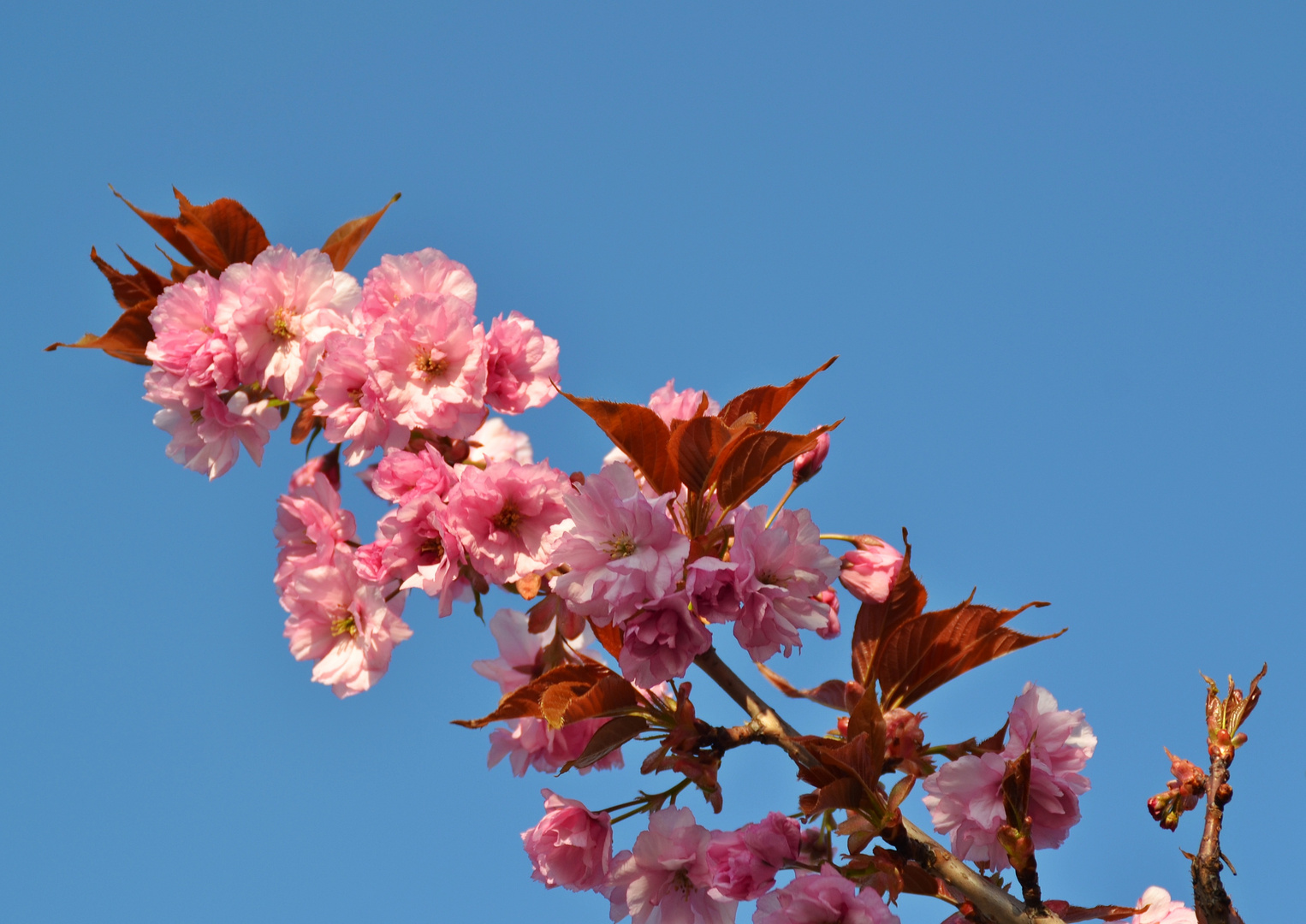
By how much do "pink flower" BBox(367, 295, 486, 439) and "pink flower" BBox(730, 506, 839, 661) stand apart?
2.65 feet

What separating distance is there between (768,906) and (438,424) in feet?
4.30

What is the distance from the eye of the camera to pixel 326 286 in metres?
2.82

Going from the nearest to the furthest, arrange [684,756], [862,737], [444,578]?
[862,737] < [684,756] < [444,578]

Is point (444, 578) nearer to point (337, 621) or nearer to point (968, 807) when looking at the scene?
point (337, 621)

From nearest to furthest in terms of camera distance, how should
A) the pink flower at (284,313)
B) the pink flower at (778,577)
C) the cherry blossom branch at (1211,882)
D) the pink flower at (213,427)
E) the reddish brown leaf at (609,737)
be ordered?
the cherry blossom branch at (1211,882) < the pink flower at (778,577) < the reddish brown leaf at (609,737) < the pink flower at (284,313) < the pink flower at (213,427)

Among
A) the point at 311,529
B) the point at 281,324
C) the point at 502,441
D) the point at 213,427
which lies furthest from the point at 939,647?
the point at 213,427

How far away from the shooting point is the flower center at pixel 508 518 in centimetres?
236

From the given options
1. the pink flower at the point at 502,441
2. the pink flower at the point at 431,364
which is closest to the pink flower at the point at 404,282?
the pink flower at the point at 431,364

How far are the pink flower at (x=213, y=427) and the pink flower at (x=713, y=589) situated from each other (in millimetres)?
1462

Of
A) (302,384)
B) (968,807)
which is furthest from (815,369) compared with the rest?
(302,384)

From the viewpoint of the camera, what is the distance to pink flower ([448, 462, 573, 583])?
90.3 inches

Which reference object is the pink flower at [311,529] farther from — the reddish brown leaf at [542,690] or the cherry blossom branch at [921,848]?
the cherry blossom branch at [921,848]

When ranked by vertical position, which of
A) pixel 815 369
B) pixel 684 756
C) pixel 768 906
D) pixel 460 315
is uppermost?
pixel 460 315

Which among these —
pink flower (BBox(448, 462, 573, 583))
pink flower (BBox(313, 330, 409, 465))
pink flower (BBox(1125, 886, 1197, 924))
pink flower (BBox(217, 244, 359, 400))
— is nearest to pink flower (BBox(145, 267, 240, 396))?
pink flower (BBox(217, 244, 359, 400))
